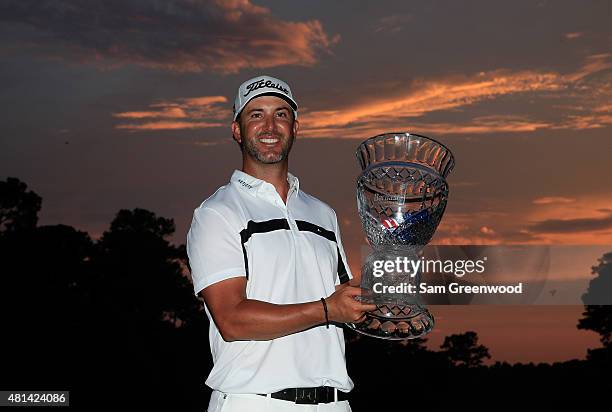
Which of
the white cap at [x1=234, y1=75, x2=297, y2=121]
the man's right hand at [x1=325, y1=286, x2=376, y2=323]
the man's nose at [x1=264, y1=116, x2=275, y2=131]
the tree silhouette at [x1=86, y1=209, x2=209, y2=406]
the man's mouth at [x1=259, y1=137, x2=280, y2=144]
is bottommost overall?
the man's right hand at [x1=325, y1=286, x2=376, y2=323]

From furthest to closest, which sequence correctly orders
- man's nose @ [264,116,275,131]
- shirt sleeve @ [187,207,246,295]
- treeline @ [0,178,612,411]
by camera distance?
treeline @ [0,178,612,411], man's nose @ [264,116,275,131], shirt sleeve @ [187,207,246,295]

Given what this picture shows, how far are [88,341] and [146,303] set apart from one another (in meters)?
6.58

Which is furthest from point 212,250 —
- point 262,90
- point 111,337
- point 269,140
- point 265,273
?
point 111,337

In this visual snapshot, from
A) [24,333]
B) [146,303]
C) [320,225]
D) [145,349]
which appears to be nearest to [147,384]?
[145,349]

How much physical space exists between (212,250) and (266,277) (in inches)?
14.9

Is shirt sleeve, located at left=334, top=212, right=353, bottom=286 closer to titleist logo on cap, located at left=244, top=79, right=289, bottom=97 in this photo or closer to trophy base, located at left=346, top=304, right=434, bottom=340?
trophy base, located at left=346, top=304, right=434, bottom=340

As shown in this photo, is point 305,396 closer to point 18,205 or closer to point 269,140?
point 269,140

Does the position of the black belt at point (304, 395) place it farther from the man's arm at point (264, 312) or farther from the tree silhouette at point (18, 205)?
the tree silhouette at point (18, 205)

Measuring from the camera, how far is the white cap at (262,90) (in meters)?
5.73

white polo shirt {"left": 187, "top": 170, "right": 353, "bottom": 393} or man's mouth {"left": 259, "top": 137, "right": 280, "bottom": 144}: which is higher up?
man's mouth {"left": 259, "top": 137, "right": 280, "bottom": 144}

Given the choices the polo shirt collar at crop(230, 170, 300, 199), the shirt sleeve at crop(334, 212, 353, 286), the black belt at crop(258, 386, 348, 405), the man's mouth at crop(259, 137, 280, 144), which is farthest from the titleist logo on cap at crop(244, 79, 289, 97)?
the black belt at crop(258, 386, 348, 405)

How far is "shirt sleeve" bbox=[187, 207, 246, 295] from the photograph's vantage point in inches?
207

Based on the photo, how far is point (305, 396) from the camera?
17.4 feet

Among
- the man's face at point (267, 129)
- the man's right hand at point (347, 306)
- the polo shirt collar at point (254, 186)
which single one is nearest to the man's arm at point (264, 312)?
the man's right hand at point (347, 306)
